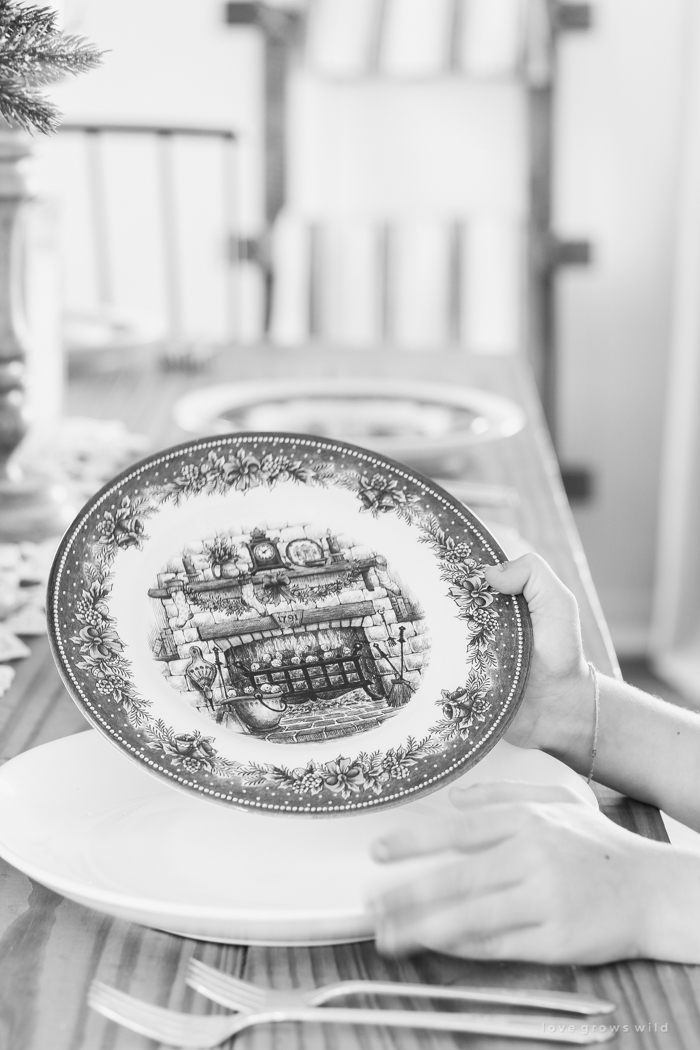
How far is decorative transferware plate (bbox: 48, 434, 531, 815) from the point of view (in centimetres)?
62

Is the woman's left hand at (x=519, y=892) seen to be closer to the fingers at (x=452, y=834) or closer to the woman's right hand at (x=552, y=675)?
the fingers at (x=452, y=834)

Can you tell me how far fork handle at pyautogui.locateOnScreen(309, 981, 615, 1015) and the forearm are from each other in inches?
9.1

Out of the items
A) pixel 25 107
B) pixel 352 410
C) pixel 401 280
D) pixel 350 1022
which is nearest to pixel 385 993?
pixel 350 1022

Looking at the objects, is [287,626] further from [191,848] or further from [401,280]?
[401,280]

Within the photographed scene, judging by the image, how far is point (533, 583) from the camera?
695 millimetres

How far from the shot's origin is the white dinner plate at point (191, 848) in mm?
515

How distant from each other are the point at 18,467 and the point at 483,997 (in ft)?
2.56

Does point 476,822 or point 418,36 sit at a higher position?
point 418,36

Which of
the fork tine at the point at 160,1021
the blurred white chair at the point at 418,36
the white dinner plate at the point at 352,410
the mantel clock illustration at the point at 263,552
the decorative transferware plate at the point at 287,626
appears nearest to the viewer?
the fork tine at the point at 160,1021

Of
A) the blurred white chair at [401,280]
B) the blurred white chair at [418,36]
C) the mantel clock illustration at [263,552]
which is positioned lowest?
the blurred white chair at [401,280]

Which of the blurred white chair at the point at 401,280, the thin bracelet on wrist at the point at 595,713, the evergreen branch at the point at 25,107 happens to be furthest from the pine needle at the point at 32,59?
the blurred white chair at the point at 401,280

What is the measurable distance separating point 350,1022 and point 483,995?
59 millimetres

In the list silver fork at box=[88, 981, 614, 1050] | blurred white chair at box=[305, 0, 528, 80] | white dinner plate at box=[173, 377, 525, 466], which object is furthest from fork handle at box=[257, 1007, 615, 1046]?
blurred white chair at box=[305, 0, 528, 80]

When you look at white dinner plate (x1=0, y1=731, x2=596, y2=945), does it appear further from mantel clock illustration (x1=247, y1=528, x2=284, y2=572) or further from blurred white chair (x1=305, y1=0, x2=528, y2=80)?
blurred white chair (x1=305, y1=0, x2=528, y2=80)
